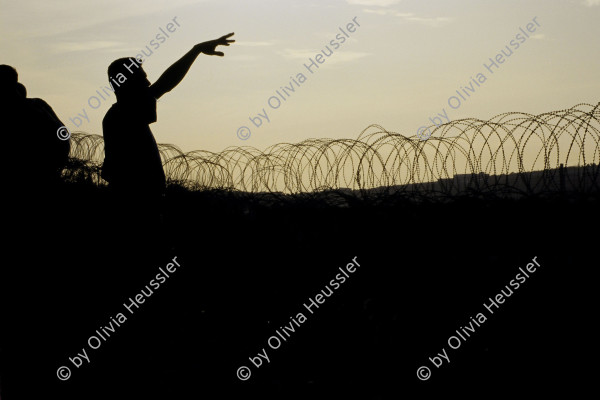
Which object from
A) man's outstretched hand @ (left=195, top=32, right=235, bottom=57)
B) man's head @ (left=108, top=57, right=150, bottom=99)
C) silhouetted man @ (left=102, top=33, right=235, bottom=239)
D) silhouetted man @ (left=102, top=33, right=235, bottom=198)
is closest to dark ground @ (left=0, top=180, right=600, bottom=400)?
silhouetted man @ (left=102, top=33, right=235, bottom=239)

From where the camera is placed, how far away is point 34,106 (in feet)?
26.6

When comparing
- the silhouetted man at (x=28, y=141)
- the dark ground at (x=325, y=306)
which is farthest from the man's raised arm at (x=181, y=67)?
the dark ground at (x=325, y=306)

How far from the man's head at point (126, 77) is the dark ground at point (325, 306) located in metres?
1.24

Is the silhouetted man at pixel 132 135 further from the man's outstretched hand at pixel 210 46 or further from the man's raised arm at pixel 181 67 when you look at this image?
the man's outstretched hand at pixel 210 46

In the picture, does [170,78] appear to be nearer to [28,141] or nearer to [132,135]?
[132,135]

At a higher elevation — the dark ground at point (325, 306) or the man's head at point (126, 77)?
the man's head at point (126, 77)

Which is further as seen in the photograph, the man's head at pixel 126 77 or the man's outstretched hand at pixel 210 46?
the man's outstretched hand at pixel 210 46


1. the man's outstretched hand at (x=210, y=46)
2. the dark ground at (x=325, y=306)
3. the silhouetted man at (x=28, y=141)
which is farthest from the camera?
the man's outstretched hand at (x=210, y=46)

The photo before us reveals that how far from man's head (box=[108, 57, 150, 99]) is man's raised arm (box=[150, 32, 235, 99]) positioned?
0.56 feet

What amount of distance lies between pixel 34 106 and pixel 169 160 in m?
6.42

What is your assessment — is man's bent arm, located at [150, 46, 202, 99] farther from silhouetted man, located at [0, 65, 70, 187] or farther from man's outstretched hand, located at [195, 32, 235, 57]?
silhouetted man, located at [0, 65, 70, 187]

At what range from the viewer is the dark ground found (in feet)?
19.6

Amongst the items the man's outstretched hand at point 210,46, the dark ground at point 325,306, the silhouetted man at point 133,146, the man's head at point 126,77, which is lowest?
the dark ground at point 325,306

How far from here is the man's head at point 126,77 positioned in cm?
770
